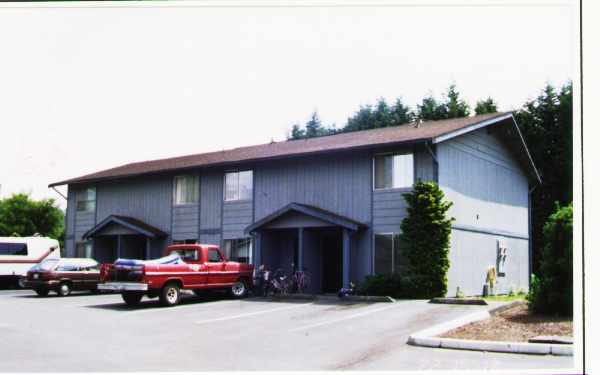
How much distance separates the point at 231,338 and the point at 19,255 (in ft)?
62.0

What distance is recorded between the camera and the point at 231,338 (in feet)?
43.8

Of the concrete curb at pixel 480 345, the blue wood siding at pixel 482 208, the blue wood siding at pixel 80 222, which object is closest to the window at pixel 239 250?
the blue wood siding at pixel 482 208

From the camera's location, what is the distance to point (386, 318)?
50.7 ft

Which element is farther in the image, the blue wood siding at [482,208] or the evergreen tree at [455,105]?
the evergreen tree at [455,105]

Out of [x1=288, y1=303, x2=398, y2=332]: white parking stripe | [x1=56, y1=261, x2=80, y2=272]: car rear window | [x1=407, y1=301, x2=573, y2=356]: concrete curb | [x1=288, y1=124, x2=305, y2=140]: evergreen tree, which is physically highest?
[x1=288, y1=124, x2=305, y2=140]: evergreen tree

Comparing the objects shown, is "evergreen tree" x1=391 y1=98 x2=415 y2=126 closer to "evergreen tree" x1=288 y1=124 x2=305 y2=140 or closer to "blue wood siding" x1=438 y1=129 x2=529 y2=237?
"evergreen tree" x1=288 y1=124 x2=305 y2=140

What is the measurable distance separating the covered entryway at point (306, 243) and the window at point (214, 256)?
2.39 metres

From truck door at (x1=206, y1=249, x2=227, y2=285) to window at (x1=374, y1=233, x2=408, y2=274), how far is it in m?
4.88

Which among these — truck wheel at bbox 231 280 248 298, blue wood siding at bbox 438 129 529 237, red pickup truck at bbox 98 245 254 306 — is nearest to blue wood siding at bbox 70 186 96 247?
red pickup truck at bbox 98 245 254 306

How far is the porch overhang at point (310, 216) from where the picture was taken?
68.1ft

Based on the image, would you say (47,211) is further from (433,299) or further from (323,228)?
(433,299)

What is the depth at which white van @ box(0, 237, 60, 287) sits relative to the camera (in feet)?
92.8

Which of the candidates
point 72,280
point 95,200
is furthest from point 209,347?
point 95,200

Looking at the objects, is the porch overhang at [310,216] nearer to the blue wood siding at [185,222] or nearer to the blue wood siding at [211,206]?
the blue wood siding at [211,206]
